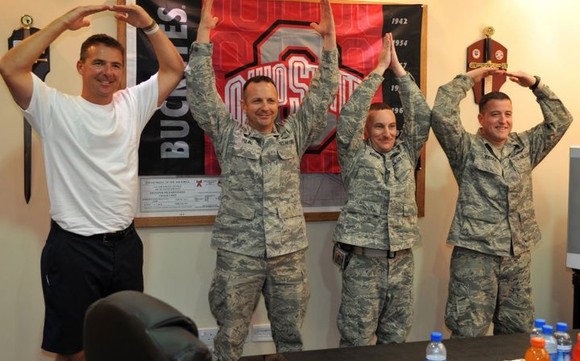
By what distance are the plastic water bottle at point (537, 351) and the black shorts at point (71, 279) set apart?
1.56 meters

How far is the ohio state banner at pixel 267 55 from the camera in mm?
3119

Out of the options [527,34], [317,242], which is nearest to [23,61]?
[317,242]

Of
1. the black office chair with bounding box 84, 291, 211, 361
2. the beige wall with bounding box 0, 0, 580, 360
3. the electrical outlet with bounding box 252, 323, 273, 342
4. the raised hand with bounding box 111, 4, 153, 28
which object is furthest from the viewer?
the electrical outlet with bounding box 252, 323, 273, 342

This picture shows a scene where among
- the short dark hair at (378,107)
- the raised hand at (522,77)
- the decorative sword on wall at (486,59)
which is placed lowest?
the short dark hair at (378,107)

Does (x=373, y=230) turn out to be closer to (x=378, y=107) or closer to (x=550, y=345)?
(x=378, y=107)

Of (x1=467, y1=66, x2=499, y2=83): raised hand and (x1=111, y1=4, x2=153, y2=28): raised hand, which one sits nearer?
(x1=111, y1=4, x2=153, y2=28): raised hand

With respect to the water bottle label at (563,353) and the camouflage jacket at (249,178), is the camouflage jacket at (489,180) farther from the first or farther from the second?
the water bottle label at (563,353)

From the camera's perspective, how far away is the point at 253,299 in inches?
112

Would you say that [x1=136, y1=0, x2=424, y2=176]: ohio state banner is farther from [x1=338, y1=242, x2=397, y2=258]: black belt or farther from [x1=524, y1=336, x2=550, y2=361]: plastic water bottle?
[x1=524, y1=336, x2=550, y2=361]: plastic water bottle

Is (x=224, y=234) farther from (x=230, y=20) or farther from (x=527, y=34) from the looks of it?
(x=527, y=34)

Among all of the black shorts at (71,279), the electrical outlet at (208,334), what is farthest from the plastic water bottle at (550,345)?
the electrical outlet at (208,334)

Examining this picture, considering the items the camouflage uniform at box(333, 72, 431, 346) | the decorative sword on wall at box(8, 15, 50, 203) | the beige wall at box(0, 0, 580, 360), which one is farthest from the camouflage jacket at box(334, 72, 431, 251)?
the decorative sword on wall at box(8, 15, 50, 203)

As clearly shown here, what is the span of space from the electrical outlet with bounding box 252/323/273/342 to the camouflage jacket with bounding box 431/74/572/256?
3.54ft

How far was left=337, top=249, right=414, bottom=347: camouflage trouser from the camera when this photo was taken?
290 cm
